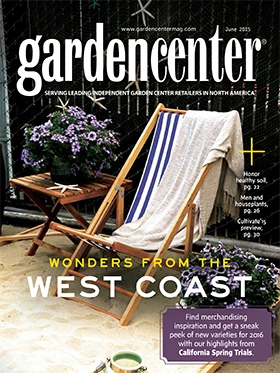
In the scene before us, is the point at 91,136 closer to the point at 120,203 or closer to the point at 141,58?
the point at 120,203

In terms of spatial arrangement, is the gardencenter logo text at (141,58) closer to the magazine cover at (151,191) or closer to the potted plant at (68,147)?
the magazine cover at (151,191)

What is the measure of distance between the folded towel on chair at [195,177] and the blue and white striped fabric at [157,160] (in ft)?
0.12

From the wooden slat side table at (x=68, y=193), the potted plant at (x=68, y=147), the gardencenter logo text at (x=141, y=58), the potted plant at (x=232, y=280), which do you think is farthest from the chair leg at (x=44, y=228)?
the potted plant at (x=232, y=280)

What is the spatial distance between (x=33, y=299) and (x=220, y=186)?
46.8 inches

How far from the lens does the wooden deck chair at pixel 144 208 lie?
279cm

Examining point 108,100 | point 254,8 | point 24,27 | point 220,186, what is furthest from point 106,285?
point 24,27

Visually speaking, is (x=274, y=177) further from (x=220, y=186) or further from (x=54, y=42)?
(x=54, y=42)

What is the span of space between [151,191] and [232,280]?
3.15ft

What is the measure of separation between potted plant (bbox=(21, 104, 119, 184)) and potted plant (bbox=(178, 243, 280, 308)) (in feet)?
2.96

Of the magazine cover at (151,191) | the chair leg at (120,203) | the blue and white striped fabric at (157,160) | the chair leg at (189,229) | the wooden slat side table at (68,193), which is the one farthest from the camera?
the blue and white striped fabric at (157,160)

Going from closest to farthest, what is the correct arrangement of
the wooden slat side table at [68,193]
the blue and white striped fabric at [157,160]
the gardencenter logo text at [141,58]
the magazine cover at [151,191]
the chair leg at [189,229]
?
the magazine cover at [151,191] → the gardencenter logo text at [141,58] → the chair leg at [189,229] → the wooden slat side table at [68,193] → the blue and white striped fabric at [157,160]

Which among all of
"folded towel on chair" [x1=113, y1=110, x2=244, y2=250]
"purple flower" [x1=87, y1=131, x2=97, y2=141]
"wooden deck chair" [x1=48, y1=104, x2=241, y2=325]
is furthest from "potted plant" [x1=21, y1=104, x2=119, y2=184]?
"folded towel on chair" [x1=113, y1=110, x2=244, y2=250]

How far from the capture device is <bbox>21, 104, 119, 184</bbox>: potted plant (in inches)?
125

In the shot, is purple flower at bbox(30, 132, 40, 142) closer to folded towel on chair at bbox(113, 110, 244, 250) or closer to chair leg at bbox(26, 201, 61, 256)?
chair leg at bbox(26, 201, 61, 256)
